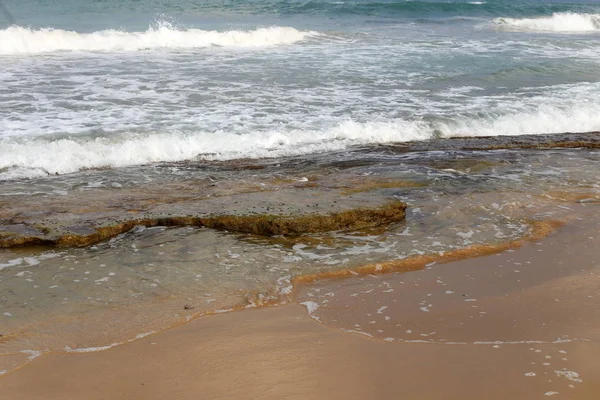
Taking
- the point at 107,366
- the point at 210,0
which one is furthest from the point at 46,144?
the point at 210,0

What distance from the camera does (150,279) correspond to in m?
4.31

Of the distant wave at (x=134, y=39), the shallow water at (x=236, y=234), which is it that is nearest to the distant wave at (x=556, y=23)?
the distant wave at (x=134, y=39)

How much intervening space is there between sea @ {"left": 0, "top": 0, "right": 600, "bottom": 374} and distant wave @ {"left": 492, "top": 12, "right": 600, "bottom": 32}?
10.7 m

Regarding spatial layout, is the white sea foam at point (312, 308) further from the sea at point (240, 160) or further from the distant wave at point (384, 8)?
the distant wave at point (384, 8)

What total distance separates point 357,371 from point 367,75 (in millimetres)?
10426

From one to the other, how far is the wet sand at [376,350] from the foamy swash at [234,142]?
399 centimetres

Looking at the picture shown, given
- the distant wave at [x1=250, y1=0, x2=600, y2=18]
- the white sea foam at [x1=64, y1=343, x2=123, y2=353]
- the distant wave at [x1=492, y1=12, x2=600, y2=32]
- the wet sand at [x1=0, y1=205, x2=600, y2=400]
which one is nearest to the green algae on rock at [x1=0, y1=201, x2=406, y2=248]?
the wet sand at [x1=0, y1=205, x2=600, y2=400]

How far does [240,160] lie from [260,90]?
4054mm

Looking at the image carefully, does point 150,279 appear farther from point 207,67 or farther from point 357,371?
point 207,67

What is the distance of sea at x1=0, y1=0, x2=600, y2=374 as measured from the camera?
4.22 m

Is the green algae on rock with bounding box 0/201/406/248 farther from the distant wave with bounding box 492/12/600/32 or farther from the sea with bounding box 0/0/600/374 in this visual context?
the distant wave with bounding box 492/12/600/32

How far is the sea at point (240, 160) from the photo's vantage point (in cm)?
422

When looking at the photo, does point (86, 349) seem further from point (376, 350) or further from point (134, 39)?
point (134, 39)

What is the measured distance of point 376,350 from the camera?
11.2ft
